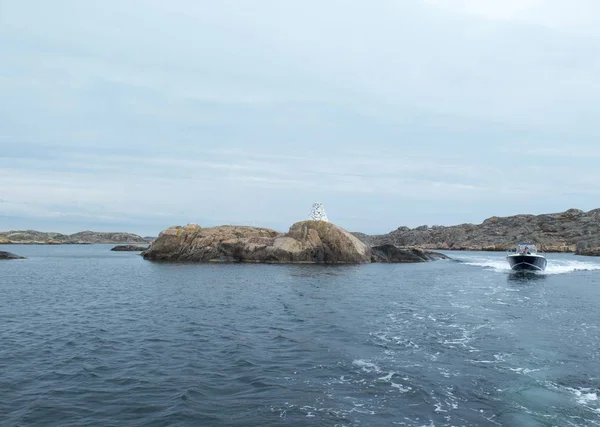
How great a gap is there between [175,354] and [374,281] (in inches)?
1274

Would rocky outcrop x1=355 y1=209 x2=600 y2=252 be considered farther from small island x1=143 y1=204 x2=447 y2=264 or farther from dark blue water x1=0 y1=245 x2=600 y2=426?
dark blue water x1=0 y1=245 x2=600 y2=426

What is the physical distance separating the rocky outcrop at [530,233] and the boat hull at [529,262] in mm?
90873

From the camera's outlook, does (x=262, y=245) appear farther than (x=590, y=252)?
No

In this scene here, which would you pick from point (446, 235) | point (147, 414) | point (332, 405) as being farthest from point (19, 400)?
point (446, 235)

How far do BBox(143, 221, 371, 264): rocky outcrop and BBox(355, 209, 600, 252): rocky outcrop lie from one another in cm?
9976

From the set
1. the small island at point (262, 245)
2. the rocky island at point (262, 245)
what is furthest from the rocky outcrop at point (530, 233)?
the small island at point (262, 245)

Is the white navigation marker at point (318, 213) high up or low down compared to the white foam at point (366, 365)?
up

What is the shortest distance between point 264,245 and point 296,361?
57.7m

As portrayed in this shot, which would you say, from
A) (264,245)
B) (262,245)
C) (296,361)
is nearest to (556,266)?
(264,245)

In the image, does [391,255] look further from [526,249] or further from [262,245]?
[262,245]

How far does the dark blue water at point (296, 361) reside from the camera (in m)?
11.1

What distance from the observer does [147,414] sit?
1092 centimetres

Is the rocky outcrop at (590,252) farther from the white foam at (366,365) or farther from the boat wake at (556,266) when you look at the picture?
the white foam at (366,365)

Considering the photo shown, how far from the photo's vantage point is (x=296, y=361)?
15.9m
